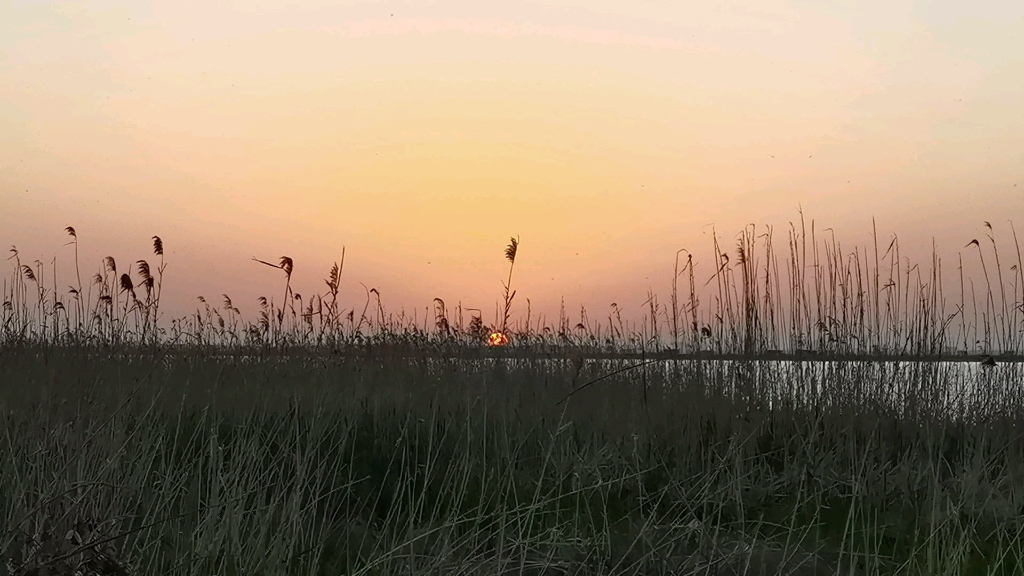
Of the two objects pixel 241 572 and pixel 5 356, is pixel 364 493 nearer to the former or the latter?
pixel 241 572

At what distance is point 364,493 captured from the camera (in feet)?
13.5

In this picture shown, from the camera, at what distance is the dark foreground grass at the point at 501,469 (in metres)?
2.69

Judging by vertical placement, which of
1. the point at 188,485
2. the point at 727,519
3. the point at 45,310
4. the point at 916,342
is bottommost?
the point at 727,519

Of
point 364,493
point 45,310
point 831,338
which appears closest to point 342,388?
point 364,493

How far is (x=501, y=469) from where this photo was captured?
4.23 metres

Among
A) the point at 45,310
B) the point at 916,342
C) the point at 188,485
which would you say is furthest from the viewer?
the point at 45,310

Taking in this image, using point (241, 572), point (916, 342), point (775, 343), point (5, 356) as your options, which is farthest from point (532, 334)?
point (241, 572)

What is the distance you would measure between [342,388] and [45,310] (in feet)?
11.7

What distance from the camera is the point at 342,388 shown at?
19.3ft

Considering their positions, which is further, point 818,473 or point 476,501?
point 818,473

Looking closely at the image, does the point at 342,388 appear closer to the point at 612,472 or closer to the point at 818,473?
the point at 612,472

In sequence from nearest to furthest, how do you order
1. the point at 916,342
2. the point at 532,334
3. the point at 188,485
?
the point at 188,485, the point at 916,342, the point at 532,334

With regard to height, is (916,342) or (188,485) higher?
(916,342)

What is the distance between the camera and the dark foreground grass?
8.81ft
